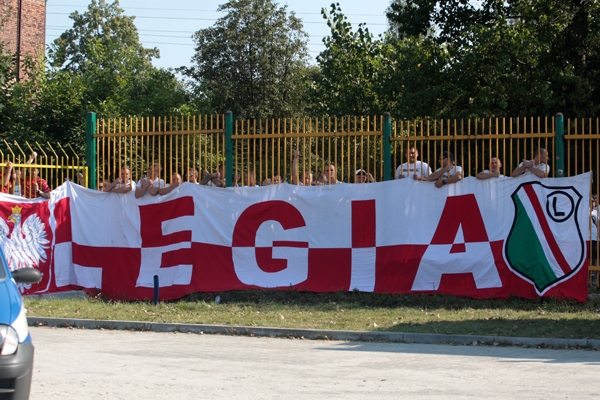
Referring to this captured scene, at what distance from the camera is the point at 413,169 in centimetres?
1384

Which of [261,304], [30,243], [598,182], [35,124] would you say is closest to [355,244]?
[261,304]

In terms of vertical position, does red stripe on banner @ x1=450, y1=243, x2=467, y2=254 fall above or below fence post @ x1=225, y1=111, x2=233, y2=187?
below

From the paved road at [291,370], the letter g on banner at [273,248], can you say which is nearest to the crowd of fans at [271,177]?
the letter g on banner at [273,248]

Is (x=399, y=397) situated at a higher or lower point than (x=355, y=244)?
lower

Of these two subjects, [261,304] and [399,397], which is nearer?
[399,397]

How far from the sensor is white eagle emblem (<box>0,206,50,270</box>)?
15.4 metres

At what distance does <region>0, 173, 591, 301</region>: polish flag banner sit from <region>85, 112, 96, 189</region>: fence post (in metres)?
0.35

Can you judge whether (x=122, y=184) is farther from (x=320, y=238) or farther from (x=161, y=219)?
(x=320, y=238)

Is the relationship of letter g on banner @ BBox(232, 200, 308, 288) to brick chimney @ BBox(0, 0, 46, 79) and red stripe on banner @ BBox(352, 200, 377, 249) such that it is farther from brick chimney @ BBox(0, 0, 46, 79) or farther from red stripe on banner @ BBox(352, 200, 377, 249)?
brick chimney @ BBox(0, 0, 46, 79)

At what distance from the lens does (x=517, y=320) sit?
1141cm

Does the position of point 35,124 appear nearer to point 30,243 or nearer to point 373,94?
point 373,94

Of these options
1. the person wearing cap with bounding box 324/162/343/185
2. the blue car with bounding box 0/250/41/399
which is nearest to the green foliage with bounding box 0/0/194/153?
the person wearing cap with bounding box 324/162/343/185

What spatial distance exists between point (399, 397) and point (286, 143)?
7826mm

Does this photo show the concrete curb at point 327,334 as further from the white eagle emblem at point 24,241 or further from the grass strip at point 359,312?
the white eagle emblem at point 24,241
